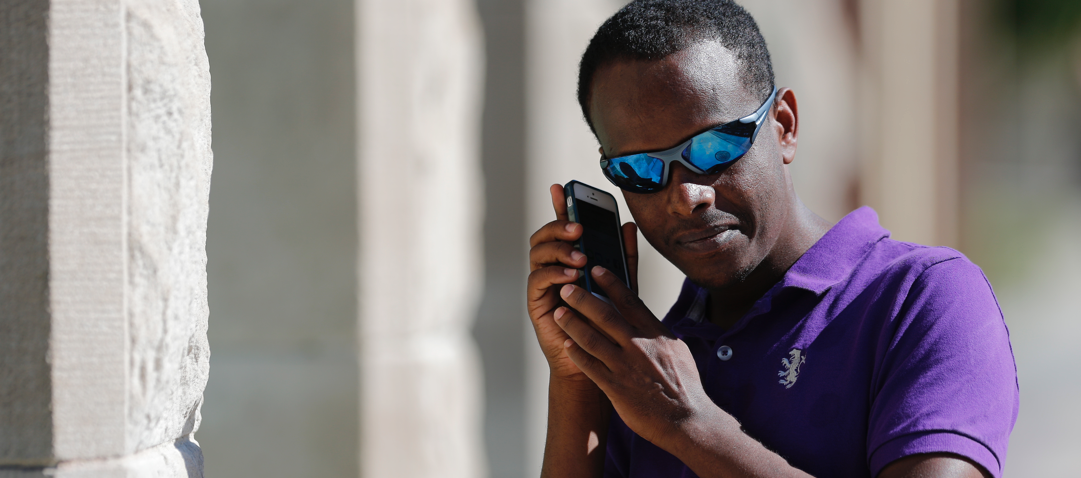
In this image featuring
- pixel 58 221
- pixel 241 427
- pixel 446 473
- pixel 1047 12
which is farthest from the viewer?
pixel 1047 12

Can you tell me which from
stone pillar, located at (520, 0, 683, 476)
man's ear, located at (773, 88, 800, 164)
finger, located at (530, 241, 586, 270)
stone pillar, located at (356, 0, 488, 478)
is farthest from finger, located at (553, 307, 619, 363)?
stone pillar, located at (520, 0, 683, 476)

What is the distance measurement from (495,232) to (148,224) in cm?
301

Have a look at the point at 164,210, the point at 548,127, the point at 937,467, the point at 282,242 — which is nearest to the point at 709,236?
the point at 937,467

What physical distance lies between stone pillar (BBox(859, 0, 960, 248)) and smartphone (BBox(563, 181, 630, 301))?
245 inches

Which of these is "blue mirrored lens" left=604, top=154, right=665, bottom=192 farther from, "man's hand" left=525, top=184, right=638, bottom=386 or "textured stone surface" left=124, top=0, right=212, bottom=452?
"textured stone surface" left=124, top=0, right=212, bottom=452

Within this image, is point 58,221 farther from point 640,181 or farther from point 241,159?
point 241,159

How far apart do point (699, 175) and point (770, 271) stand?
0.25 m

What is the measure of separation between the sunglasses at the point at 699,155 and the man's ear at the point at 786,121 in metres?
0.10

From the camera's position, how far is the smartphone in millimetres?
1792

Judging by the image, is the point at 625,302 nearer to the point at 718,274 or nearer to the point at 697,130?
the point at 718,274

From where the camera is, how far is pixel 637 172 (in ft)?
5.40

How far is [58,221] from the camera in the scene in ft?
4.09

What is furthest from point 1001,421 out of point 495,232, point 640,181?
point 495,232

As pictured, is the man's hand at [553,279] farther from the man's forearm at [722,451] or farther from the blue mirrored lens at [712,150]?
the man's forearm at [722,451]
